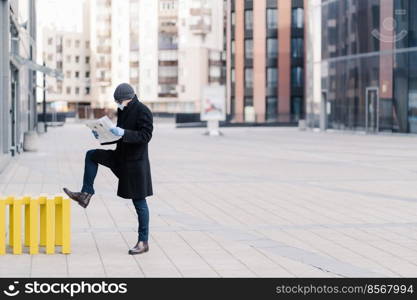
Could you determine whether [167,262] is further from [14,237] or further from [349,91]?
[349,91]

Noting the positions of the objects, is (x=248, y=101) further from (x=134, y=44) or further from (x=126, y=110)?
(x=126, y=110)

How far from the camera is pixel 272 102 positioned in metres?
92.8

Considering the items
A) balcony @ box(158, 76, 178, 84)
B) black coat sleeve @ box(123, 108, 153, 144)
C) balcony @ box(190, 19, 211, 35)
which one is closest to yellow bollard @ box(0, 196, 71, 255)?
black coat sleeve @ box(123, 108, 153, 144)

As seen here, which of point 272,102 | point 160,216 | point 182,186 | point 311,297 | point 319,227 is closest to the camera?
point 311,297

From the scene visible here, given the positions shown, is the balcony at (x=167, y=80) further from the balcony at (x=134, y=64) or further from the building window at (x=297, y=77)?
the building window at (x=297, y=77)

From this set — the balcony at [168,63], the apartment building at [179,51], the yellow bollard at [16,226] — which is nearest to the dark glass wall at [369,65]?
the yellow bollard at [16,226]

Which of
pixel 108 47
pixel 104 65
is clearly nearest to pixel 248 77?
pixel 108 47

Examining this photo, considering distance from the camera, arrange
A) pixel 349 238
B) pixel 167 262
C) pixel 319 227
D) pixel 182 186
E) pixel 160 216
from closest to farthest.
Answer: pixel 167 262 → pixel 349 238 → pixel 319 227 → pixel 160 216 → pixel 182 186

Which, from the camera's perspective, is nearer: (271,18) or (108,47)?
(271,18)

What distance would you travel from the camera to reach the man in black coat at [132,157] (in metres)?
9.00

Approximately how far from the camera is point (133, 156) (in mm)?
9109

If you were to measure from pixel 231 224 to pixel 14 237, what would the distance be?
3269 millimetres

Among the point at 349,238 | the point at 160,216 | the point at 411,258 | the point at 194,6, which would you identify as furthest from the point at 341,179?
the point at 194,6

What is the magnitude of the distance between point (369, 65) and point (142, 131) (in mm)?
40103
